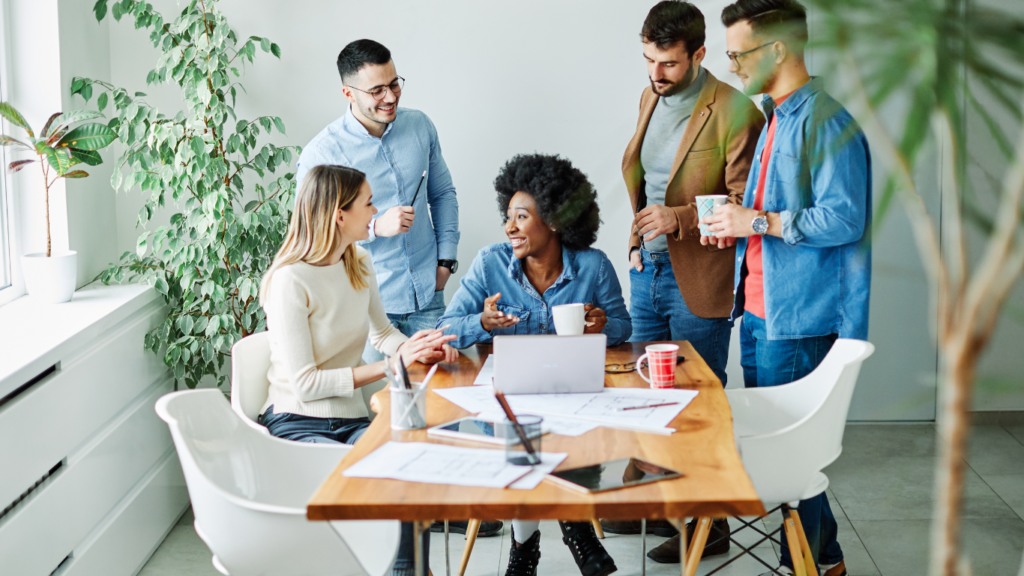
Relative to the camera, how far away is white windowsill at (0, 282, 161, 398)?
2102mm

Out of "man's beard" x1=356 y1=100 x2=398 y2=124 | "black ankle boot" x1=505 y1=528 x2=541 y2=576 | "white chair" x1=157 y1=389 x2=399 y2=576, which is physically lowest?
"black ankle boot" x1=505 y1=528 x2=541 y2=576

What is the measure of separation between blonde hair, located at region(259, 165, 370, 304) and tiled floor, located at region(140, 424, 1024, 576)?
3.69ft

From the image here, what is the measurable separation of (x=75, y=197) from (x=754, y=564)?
2.67m

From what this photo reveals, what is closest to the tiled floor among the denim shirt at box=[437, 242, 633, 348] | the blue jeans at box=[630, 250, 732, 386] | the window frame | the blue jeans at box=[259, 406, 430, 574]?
the blue jeans at box=[259, 406, 430, 574]

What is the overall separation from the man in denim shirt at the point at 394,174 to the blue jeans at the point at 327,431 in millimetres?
774

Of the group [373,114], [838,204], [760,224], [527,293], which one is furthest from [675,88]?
[373,114]

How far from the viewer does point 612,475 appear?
4.69ft

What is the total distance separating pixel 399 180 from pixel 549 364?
134 cm

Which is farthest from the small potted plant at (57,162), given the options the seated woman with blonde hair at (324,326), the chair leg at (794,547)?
the chair leg at (794,547)

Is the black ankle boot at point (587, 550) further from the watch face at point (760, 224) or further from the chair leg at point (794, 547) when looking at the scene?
the watch face at point (760, 224)

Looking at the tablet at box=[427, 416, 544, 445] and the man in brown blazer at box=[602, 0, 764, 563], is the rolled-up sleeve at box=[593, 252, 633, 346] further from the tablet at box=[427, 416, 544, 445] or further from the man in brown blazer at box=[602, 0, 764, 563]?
the tablet at box=[427, 416, 544, 445]

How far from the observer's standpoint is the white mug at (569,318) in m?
2.14

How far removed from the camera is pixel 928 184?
0.49 metres

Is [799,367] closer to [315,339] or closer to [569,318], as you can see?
[569,318]
